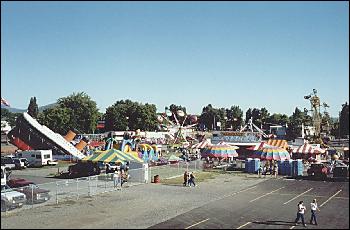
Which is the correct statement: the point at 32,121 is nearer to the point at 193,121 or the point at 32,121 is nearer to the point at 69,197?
the point at 69,197

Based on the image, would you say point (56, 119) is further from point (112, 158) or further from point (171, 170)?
point (112, 158)

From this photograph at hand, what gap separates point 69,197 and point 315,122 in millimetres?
51417

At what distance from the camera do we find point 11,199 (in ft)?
66.9

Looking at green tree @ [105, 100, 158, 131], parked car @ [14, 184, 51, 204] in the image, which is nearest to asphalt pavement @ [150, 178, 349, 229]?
parked car @ [14, 184, 51, 204]

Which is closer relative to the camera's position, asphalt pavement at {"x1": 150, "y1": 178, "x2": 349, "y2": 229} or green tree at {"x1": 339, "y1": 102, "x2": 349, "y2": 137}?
asphalt pavement at {"x1": 150, "y1": 178, "x2": 349, "y2": 229}

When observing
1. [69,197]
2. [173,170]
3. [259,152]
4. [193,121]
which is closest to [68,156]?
[173,170]

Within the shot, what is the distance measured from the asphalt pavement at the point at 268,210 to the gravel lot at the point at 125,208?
0.96 metres

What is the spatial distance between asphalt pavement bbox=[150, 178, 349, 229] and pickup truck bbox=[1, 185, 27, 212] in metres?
7.64

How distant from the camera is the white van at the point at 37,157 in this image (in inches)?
1827

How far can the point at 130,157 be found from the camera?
3438 centimetres

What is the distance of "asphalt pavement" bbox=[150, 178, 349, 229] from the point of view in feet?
59.5

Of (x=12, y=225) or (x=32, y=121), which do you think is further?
(x=32, y=121)

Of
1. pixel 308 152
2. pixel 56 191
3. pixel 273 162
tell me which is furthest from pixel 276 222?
pixel 308 152

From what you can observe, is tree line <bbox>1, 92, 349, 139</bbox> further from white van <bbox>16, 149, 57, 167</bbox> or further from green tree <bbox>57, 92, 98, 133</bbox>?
white van <bbox>16, 149, 57, 167</bbox>
